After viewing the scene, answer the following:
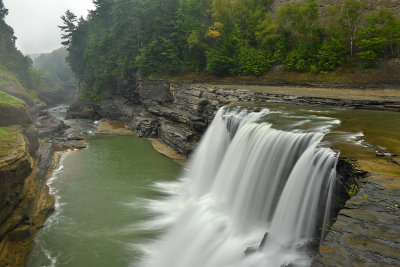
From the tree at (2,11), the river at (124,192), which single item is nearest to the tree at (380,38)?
the river at (124,192)

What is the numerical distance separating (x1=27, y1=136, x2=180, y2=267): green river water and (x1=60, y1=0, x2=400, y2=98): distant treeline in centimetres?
1644

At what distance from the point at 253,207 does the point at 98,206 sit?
8.13 metres

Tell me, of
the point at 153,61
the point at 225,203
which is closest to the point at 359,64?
the point at 225,203

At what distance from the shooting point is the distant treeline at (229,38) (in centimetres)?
2380

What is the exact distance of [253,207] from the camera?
376 inches

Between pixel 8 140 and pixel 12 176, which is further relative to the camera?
pixel 8 140

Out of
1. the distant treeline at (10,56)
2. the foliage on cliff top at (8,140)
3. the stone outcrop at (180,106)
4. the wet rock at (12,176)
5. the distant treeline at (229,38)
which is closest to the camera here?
the wet rock at (12,176)

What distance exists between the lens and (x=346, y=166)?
245 inches

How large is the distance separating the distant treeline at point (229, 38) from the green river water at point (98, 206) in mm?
16444

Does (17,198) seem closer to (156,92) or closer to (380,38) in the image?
(156,92)

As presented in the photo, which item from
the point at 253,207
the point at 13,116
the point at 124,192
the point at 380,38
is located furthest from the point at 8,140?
the point at 380,38

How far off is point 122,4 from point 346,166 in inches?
1619

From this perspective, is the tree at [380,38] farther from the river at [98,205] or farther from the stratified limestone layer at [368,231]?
the stratified limestone layer at [368,231]

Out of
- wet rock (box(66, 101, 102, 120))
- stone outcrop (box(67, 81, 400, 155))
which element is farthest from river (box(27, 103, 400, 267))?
wet rock (box(66, 101, 102, 120))
